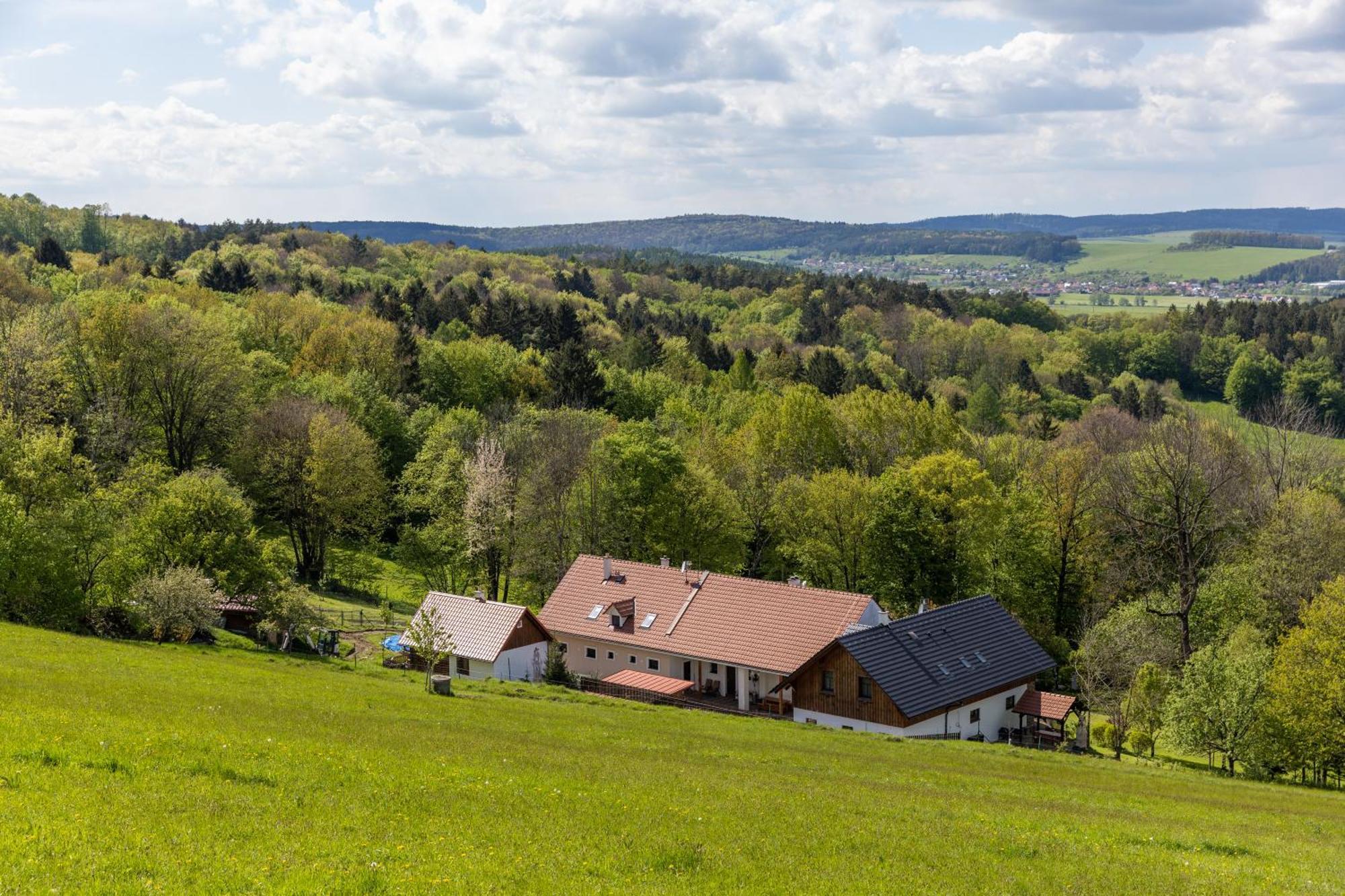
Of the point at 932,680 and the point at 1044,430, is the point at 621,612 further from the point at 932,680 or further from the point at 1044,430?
the point at 1044,430

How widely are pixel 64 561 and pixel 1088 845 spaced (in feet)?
127

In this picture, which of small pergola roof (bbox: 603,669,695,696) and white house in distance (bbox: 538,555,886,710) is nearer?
white house in distance (bbox: 538,555,886,710)

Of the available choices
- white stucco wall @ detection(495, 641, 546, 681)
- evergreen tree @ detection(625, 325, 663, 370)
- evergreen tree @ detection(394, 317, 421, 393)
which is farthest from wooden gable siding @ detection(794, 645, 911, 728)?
evergreen tree @ detection(625, 325, 663, 370)

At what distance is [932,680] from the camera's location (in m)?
46.2

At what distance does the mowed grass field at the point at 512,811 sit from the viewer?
14.1 m

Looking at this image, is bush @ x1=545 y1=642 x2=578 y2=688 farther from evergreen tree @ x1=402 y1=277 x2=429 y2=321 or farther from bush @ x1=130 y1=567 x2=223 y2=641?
evergreen tree @ x1=402 y1=277 x2=429 y2=321

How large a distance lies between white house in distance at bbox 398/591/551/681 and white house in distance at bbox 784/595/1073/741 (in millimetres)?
12436

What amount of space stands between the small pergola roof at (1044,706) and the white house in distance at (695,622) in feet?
23.5

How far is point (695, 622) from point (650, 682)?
149 inches

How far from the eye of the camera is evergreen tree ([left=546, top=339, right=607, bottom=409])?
96.4 metres

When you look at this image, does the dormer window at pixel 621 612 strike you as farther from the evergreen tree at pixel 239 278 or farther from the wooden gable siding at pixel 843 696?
the evergreen tree at pixel 239 278

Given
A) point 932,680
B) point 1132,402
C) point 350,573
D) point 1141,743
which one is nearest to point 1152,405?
point 1132,402

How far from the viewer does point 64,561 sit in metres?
43.0

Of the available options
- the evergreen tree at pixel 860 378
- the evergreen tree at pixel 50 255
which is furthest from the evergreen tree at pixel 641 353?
the evergreen tree at pixel 50 255
